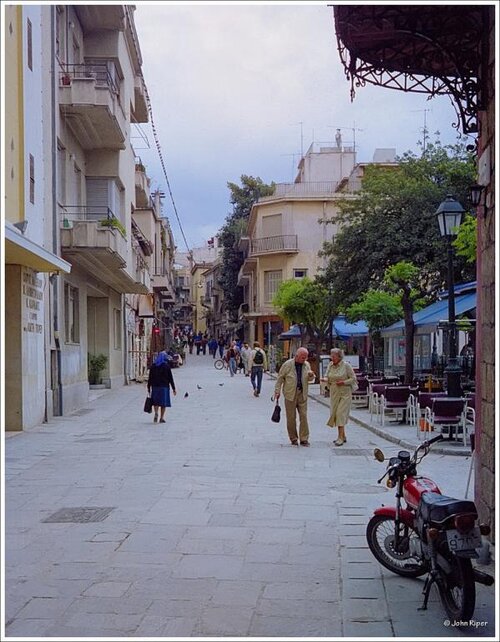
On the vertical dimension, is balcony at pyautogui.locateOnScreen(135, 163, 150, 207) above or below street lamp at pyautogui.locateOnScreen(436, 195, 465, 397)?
above

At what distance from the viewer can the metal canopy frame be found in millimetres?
5910

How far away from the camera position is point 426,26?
6.14 meters

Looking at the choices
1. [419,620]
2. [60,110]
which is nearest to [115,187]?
[60,110]

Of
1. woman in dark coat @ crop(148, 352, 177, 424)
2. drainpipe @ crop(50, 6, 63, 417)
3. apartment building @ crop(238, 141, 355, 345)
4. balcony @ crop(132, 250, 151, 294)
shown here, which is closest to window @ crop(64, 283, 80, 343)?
drainpipe @ crop(50, 6, 63, 417)

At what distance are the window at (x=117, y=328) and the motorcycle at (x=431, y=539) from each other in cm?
2604

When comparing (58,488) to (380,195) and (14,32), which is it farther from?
(380,195)

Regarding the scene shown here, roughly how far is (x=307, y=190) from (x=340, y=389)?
42.1 meters

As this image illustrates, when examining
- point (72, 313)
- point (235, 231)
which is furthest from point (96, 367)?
point (235, 231)

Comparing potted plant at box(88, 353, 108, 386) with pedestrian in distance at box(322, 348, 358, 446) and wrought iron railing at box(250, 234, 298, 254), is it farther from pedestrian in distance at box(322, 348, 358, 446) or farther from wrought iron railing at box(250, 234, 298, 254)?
wrought iron railing at box(250, 234, 298, 254)

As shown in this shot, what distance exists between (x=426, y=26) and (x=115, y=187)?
21370mm

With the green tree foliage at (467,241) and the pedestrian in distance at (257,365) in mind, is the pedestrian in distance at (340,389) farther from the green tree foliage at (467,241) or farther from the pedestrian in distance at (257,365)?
the pedestrian in distance at (257,365)

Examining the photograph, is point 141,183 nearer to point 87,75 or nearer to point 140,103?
point 140,103

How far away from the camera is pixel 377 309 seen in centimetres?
2553

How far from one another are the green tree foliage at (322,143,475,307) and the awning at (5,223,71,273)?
34.0ft
